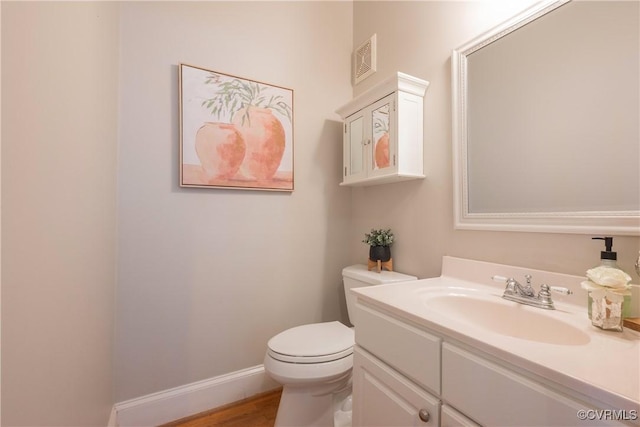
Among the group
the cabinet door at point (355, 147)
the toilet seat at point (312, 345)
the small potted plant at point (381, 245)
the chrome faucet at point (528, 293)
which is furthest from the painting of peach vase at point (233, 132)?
the chrome faucet at point (528, 293)

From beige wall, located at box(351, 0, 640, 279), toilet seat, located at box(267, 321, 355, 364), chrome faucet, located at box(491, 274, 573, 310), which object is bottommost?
toilet seat, located at box(267, 321, 355, 364)

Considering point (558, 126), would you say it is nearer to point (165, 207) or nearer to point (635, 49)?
point (635, 49)

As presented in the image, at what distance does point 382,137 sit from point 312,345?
1085 millimetres

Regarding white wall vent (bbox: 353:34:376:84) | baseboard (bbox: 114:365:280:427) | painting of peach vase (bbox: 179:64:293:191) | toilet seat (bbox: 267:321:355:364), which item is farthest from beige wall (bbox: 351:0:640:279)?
baseboard (bbox: 114:365:280:427)

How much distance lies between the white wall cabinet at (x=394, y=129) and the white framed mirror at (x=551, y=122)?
0.20m

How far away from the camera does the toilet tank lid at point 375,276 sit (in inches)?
53.6

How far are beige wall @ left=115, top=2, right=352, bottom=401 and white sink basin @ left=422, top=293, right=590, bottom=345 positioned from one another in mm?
953

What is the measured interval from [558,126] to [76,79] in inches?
57.0

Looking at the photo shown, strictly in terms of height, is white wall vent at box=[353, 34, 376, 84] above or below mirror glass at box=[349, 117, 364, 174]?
above

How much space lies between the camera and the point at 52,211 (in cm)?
55

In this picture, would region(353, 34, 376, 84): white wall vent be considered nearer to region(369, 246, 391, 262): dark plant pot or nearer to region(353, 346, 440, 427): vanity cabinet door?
region(369, 246, 391, 262): dark plant pot

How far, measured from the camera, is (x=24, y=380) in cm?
45

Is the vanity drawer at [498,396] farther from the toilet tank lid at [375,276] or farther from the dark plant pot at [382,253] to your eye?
the dark plant pot at [382,253]

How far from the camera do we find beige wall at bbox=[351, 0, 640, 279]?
906 mm
